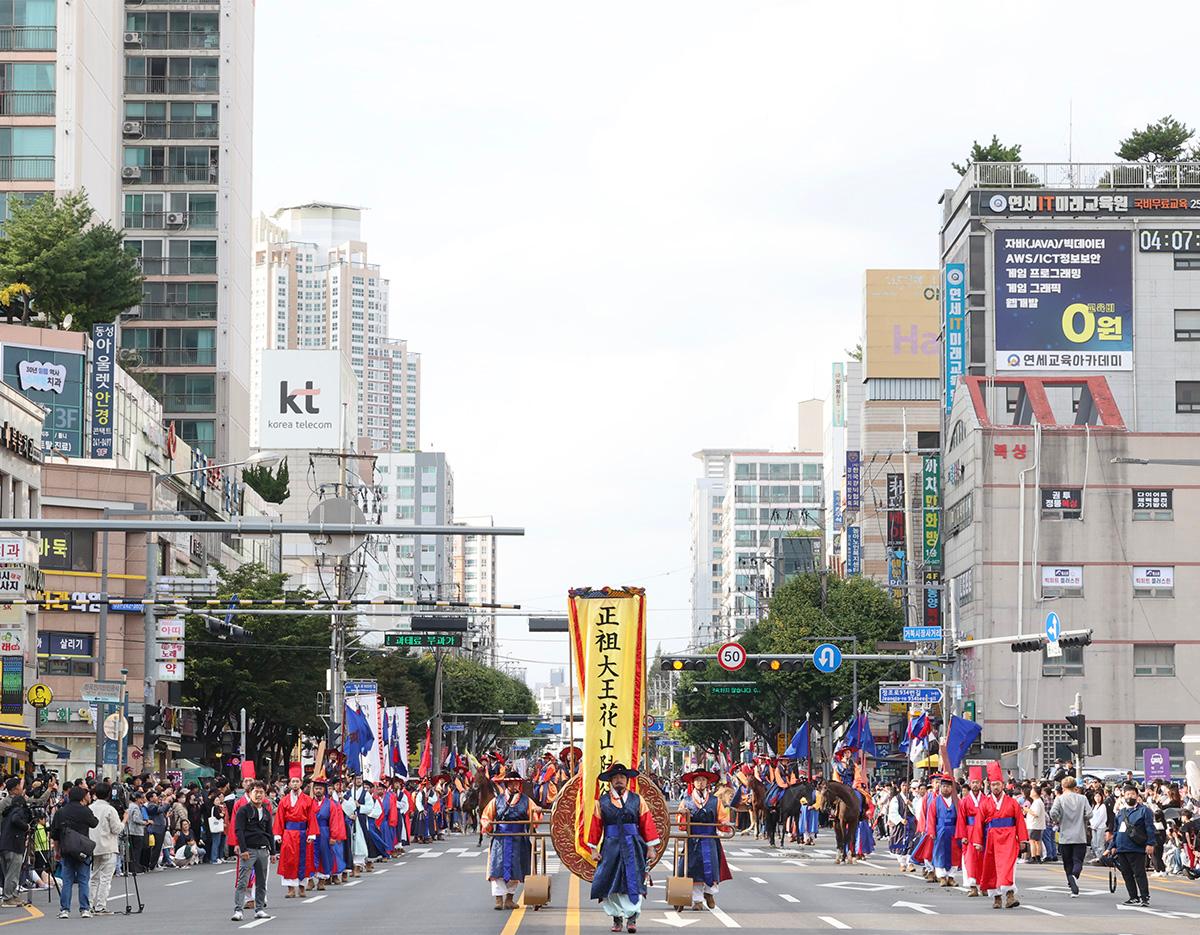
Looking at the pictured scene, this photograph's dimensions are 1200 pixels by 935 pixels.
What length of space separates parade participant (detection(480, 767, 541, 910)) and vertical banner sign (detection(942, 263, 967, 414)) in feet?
161

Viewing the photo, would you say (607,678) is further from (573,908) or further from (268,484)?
(268,484)

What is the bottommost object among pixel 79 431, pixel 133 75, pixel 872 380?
pixel 79 431

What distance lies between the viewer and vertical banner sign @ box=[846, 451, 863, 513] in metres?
108

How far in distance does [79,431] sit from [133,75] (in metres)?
40.7

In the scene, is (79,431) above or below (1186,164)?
below

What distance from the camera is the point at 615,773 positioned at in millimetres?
23297

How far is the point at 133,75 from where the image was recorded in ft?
338

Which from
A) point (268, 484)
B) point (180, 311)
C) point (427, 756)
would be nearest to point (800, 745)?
point (427, 756)

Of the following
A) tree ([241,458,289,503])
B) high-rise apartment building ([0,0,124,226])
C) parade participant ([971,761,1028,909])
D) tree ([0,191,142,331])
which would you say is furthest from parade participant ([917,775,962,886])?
tree ([241,458,289,503])

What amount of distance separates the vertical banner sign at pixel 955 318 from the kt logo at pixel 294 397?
53.4 m

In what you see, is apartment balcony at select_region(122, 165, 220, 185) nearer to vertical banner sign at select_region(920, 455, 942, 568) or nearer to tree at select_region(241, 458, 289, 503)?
tree at select_region(241, 458, 289, 503)

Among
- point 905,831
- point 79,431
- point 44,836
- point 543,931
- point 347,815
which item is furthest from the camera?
point 79,431

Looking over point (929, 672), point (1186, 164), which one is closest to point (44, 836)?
point (929, 672)

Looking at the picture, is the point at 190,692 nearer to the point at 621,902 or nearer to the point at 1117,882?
the point at 1117,882
